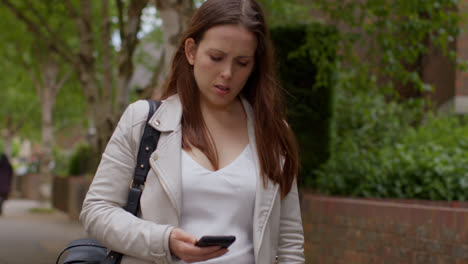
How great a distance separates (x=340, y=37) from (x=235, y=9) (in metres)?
5.44

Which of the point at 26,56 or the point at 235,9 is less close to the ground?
the point at 26,56

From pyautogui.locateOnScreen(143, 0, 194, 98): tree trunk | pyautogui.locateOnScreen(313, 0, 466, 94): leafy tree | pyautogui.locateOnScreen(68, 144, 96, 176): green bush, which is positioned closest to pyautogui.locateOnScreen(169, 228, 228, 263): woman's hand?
pyautogui.locateOnScreen(143, 0, 194, 98): tree trunk

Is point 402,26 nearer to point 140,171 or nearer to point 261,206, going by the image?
point 261,206

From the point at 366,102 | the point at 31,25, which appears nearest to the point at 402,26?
the point at 366,102

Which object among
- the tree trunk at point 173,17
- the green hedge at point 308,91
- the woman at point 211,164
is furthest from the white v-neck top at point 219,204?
the green hedge at point 308,91

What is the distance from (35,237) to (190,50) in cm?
1069

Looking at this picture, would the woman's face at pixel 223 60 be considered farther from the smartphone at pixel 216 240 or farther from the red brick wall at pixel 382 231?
the red brick wall at pixel 382 231

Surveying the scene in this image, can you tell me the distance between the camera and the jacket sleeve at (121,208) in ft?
6.81

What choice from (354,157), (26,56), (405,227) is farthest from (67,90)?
(405,227)

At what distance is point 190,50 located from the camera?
7.76ft

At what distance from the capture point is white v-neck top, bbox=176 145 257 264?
2.17 metres

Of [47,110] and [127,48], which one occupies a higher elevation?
[127,48]

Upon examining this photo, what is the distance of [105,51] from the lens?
10969 millimetres

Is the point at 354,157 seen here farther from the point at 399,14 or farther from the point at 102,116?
the point at 102,116
